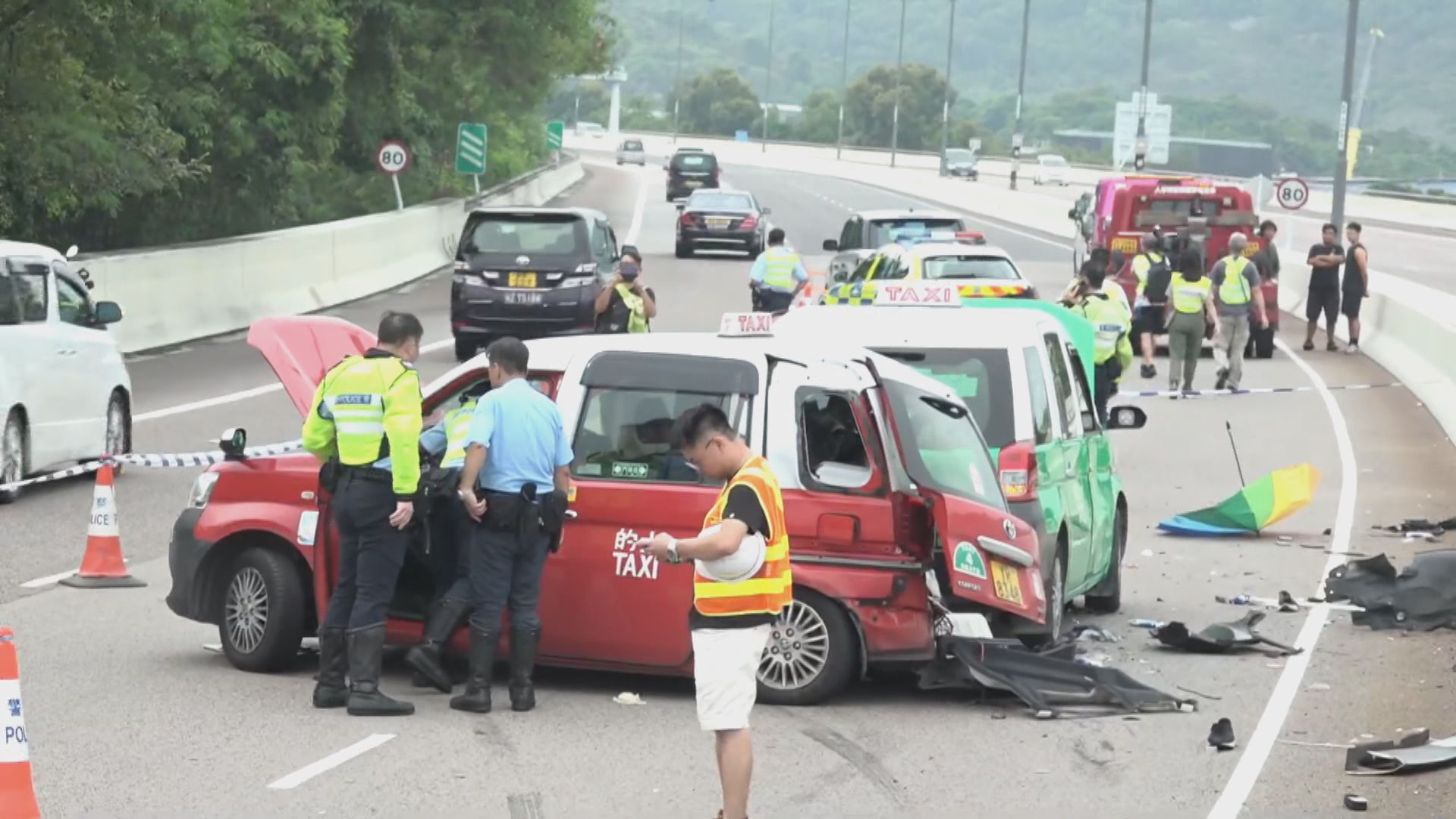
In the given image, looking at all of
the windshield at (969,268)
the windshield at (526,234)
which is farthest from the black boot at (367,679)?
the windshield at (526,234)

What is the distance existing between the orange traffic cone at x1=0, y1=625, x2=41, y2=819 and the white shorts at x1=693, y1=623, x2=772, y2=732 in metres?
2.07

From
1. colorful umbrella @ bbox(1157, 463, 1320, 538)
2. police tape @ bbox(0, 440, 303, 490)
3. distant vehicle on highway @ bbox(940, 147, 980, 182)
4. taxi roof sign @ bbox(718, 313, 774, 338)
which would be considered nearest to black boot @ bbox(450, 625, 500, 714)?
taxi roof sign @ bbox(718, 313, 774, 338)

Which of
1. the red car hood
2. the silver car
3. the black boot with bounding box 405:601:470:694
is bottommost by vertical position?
the silver car

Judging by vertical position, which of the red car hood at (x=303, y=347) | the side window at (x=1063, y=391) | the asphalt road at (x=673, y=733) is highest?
the red car hood at (x=303, y=347)

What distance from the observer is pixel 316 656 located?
10711mm

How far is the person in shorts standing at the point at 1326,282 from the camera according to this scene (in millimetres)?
31469

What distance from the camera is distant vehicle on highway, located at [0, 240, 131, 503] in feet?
51.3

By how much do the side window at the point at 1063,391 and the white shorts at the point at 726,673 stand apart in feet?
16.8

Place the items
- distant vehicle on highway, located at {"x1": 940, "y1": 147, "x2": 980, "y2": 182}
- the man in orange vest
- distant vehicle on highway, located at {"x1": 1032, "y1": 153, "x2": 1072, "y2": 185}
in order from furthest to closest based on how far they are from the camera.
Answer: distant vehicle on highway, located at {"x1": 940, "y1": 147, "x2": 980, "y2": 182}
distant vehicle on highway, located at {"x1": 1032, "y1": 153, "x2": 1072, "y2": 185}
the man in orange vest

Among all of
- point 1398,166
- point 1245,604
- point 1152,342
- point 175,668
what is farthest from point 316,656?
point 1398,166

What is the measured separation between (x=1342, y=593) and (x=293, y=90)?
27.8 m

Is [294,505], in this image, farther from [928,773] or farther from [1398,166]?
[1398,166]

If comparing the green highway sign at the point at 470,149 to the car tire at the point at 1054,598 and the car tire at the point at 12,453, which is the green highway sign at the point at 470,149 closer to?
the car tire at the point at 12,453

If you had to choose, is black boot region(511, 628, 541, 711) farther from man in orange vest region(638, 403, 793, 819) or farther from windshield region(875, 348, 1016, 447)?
windshield region(875, 348, 1016, 447)
